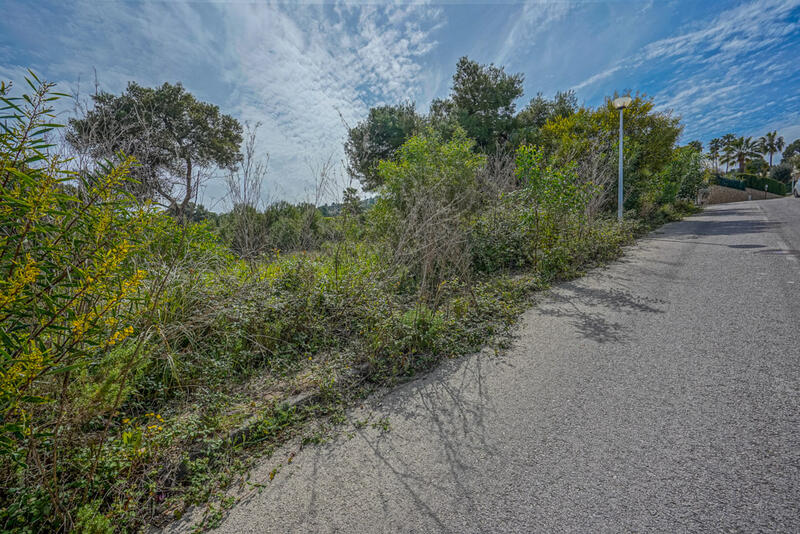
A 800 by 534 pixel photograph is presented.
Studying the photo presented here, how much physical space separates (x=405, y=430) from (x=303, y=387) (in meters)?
0.91

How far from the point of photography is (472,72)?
56.3 feet

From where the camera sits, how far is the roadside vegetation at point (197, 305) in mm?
1341

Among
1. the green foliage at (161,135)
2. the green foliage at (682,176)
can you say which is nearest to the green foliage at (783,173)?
the green foliage at (682,176)

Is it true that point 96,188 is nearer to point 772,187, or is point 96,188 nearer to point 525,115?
point 525,115

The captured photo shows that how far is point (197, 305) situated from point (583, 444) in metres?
3.33

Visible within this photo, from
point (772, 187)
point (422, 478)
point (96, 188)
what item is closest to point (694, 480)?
point (422, 478)

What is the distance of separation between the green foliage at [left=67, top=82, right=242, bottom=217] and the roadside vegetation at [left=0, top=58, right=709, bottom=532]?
0.06 m

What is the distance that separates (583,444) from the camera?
174 cm

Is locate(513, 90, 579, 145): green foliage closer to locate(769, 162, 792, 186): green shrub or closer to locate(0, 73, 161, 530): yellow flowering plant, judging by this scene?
locate(0, 73, 161, 530): yellow flowering plant

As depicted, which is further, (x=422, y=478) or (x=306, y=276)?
(x=306, y=276)

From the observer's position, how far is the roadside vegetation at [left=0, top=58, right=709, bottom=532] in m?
1.34

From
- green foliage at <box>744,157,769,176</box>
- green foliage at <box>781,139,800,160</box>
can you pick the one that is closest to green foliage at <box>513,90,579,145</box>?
green foliage at <box>744,157,769,176</box>

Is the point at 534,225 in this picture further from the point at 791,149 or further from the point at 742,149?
the point at 791,149

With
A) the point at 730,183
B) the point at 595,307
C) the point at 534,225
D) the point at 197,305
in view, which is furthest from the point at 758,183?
the point at 197,305
